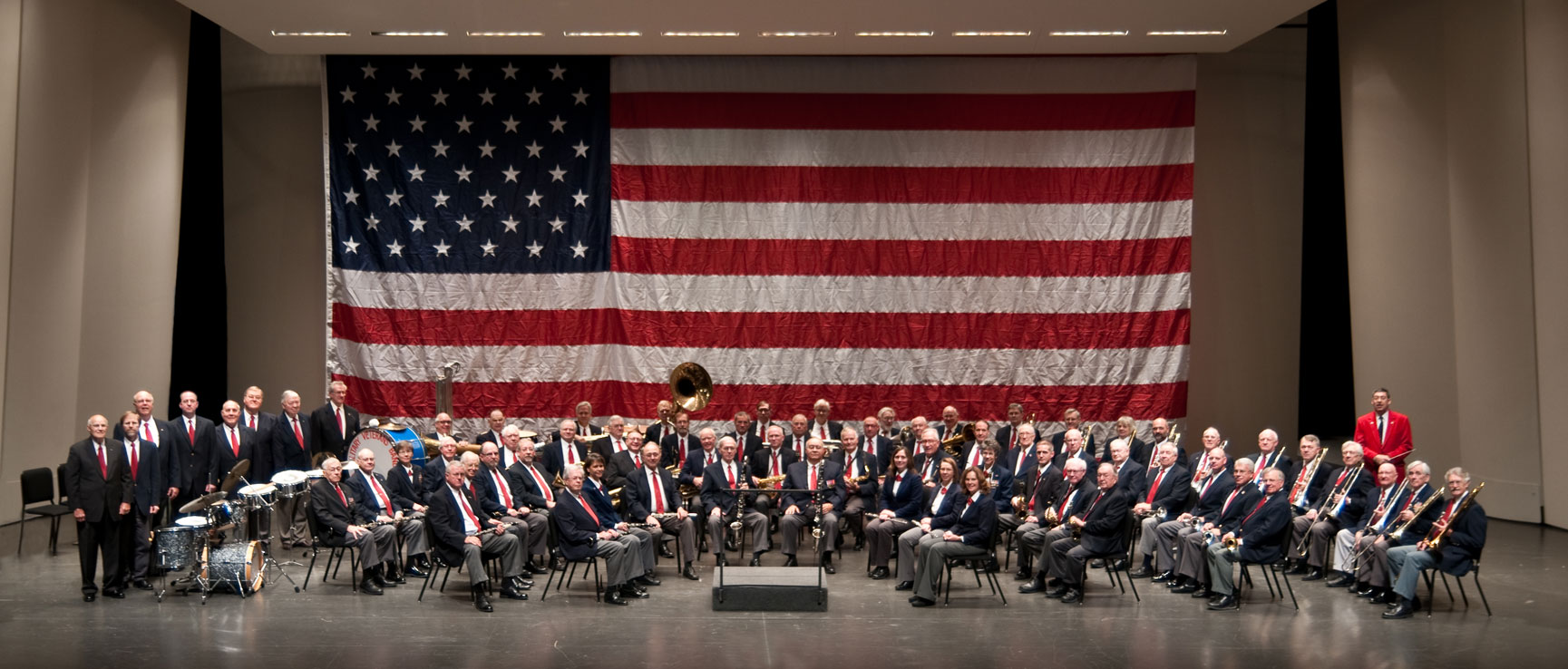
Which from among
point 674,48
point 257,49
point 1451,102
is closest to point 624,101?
point 674,48

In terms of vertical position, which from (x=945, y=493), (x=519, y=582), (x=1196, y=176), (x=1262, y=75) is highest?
(x=1262, y=75)

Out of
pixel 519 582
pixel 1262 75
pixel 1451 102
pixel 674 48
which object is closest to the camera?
pixel 519 582

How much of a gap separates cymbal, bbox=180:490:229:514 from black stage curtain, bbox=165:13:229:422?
261 inches

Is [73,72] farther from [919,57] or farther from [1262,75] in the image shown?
[1262,75]

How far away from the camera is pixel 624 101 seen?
55.7ft

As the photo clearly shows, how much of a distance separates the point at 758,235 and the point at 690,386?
2156mm

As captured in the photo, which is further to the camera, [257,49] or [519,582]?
[257,49]

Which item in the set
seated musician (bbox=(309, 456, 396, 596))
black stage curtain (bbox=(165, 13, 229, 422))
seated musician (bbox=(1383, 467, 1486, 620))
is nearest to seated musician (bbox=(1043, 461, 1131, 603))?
seated musician (bbox=(1383, 467, 1486, 620))

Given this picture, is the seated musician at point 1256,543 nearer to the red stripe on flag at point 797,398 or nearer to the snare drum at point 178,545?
the red stripe on flag at point 797,398

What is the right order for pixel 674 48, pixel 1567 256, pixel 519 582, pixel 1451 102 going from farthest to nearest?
1. pixel 674 48
2. pixel 1451 102
3. pixel 1567 256
4. pixel 519 582

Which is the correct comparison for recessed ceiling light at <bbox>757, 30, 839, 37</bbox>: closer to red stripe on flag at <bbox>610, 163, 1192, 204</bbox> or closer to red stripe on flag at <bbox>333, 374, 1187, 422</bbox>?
red stripe on flag at <bbox>610, 163, 1192, 204</bbox>

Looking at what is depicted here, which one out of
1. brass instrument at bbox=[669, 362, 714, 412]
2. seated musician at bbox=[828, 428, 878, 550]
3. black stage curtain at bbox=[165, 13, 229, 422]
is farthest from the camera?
black stage curtain at bbox=[165, 13, 229, 422]

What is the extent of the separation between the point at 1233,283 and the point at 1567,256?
170 inches

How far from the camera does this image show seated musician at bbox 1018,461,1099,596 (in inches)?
448
